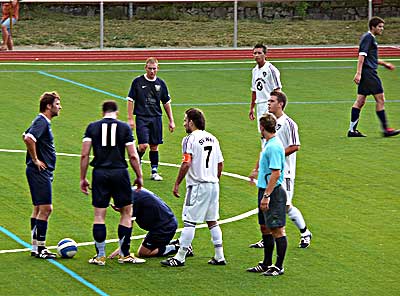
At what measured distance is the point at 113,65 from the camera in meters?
36.1

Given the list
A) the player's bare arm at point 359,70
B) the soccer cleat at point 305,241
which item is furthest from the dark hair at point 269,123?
the player's bare arm at point 359,70

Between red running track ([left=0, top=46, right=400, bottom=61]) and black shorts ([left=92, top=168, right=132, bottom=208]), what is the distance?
78.7ft

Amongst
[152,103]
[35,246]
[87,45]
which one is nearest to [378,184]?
[152,103]

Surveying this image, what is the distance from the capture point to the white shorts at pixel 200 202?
531 inches

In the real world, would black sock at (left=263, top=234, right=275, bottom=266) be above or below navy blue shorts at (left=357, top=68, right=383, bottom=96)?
below

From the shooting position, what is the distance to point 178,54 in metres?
39.2

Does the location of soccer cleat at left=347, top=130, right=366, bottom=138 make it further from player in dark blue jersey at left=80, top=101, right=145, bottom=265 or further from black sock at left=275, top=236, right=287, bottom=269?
player in dark blue jersey at left=80, top=101, right=145, bottom=265

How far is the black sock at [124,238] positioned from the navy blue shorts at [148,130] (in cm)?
537

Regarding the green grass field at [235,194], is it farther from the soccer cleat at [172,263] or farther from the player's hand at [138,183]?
the player's hand at [138,183]

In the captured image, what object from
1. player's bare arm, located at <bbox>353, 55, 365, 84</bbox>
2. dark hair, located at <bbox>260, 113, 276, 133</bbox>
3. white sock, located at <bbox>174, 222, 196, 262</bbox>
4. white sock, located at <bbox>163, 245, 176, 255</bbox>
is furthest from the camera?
player's bare arm, located at <bbox>353, 55, 365, 84</bbox>

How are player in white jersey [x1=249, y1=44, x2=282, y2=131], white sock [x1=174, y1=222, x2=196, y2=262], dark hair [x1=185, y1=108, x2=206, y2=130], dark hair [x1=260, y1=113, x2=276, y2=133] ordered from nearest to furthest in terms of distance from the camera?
dark hair [x1=260, y1=113, x2=276, y2=133] < white sock [x1=174, y1=222, x2=196, y2=262] < dark hair [x1=185, y1=108, x2=206, y2=130] < player in white jersey [x1=249, y1=44, x2=282, y2=131]

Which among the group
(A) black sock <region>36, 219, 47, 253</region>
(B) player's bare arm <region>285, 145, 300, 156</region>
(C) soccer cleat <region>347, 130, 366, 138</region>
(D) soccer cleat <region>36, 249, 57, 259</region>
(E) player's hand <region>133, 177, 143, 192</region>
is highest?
(B) player's bare arm <region>285, 145, 300, 156</region>

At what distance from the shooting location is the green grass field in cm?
1293

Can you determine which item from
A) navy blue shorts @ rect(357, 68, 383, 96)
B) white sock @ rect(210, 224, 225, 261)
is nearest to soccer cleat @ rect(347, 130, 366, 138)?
navy blue shorts @ rect(357, 68, 383, 96)
